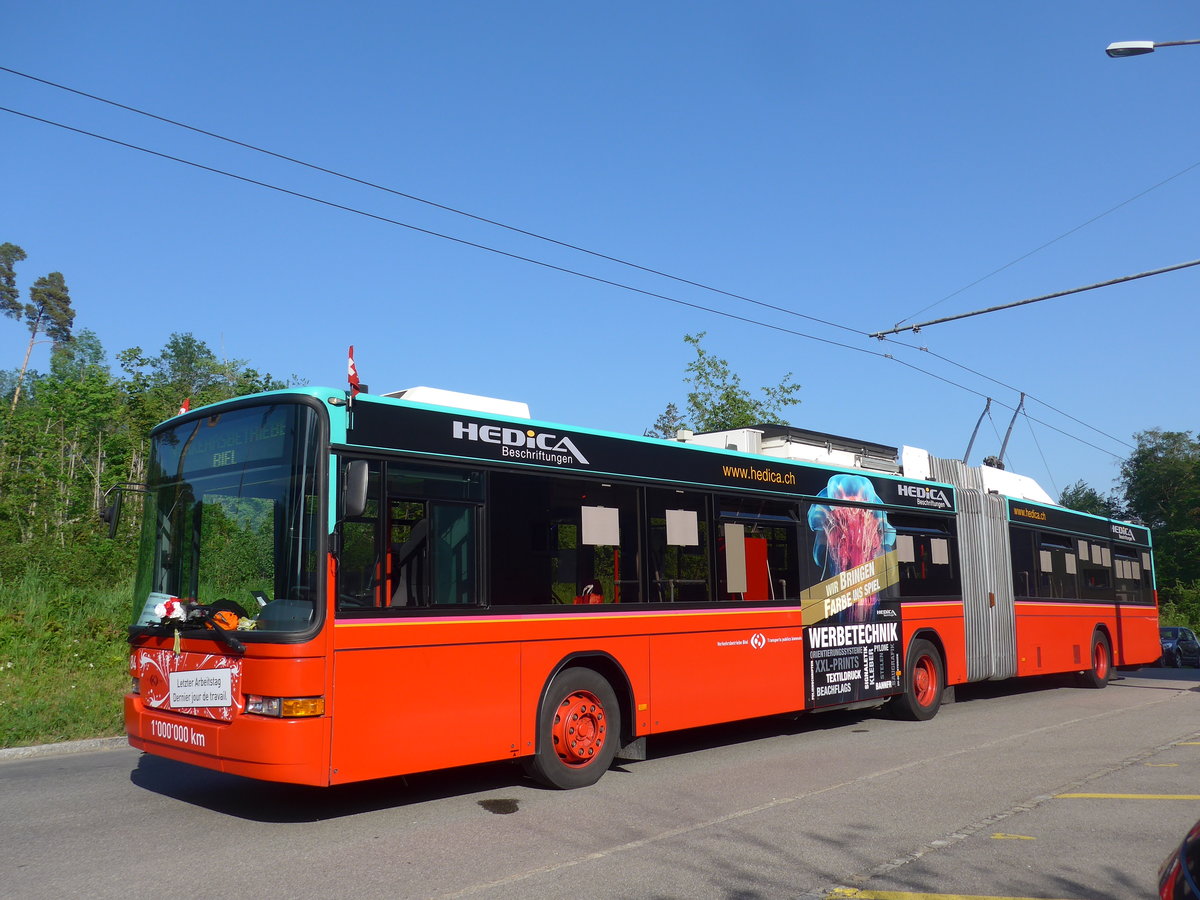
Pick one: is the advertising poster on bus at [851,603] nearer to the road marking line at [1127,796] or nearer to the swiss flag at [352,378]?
the road marking line at [1127,796]

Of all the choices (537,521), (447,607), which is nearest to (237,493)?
(447,607)

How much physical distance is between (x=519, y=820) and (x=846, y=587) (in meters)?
6.12

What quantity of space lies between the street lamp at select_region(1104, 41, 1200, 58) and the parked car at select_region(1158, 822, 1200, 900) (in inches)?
463

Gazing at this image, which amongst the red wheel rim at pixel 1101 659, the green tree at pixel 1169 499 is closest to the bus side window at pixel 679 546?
the red wheel rim at pixel 1101 659

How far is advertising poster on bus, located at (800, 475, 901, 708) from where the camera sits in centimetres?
1156

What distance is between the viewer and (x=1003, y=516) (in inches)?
631

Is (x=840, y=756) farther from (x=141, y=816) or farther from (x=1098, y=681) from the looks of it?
(x=1098, y=681)

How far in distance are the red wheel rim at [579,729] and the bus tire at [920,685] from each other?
582cm

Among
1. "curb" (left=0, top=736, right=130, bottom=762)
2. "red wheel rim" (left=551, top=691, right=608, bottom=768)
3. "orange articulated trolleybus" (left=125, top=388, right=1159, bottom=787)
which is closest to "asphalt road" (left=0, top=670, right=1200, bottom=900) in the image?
"curb" (left=0, top=736, right=130, bottom=762)

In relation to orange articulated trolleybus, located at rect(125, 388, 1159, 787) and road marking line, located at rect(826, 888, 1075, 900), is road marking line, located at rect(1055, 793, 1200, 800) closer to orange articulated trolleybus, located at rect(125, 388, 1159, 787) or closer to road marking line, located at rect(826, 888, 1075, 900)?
road marking line, located at rect(826, 888, 1075, 900)

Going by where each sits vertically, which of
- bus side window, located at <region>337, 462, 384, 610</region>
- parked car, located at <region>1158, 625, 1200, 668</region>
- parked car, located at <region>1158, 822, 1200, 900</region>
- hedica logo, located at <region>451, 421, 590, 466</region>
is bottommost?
parked car, located at <region>1158, 625, 1200, 668</region>

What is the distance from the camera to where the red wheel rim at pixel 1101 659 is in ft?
60.3

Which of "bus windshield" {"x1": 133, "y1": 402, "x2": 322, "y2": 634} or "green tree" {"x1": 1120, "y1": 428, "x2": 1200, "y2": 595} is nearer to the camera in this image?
"bus windshield" {"x1": 133, "y1": 402, "x2": 322, "y2": 634}

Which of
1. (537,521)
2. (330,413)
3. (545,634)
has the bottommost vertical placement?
(545,634)
